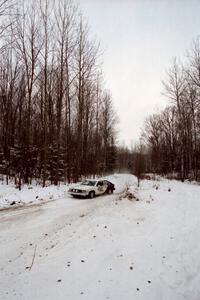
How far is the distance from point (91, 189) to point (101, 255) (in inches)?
407

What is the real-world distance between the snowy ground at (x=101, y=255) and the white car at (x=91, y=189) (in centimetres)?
506

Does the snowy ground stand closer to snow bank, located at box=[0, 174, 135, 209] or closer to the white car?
snow bank, located at box=[0, 174, 135, 209]

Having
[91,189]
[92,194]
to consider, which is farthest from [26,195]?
[92,194]

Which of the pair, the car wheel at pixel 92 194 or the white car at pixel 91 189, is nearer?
the white car at pixel 91 189

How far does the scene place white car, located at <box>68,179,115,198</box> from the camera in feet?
51.0

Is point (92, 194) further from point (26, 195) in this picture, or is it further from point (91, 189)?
point (26, 195)

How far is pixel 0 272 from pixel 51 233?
8.72 feet

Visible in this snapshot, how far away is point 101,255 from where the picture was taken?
5.96 meters

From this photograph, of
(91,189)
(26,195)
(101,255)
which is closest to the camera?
(101,255)

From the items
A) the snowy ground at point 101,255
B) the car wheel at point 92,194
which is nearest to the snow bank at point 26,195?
the car wheel at point 92,194

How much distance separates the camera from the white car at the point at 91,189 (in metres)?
15.5

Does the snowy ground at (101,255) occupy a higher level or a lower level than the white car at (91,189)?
lower

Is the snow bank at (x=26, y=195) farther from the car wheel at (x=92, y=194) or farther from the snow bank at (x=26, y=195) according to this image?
the car wheel at (x=92, y=194)

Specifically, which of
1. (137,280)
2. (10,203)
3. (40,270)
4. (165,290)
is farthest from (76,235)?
(10,203)
